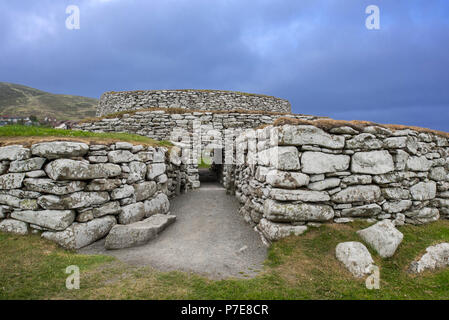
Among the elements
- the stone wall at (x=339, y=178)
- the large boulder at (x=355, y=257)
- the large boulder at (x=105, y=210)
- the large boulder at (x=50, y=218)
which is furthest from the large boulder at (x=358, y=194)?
the large boulder at (x=50, y=218)

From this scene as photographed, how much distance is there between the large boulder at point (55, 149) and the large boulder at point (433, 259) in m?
8.13

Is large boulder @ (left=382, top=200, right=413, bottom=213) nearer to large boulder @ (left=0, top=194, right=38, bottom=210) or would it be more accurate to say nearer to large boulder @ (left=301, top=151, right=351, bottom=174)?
large boulder @ (left=301, top=151, right=351, bottom=174)

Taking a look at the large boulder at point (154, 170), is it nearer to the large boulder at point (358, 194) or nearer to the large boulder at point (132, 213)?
the large boulder at point (132, 213)

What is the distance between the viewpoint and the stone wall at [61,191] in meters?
5.46

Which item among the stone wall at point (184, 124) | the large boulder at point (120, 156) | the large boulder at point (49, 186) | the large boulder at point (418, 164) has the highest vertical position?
the stone wall at point (184, 124)

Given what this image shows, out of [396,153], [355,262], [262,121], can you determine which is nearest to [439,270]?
[355,262]

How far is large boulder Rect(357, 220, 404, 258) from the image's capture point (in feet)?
15.6

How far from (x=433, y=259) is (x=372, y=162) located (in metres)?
2.35

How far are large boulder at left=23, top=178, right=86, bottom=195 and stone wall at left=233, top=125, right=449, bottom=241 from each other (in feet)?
16.4

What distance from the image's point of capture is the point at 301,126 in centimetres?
538

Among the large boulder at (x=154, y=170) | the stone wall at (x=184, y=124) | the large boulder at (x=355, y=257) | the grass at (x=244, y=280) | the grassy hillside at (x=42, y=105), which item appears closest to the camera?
the grass at (x=244, y=280)

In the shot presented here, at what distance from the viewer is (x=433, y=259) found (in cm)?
464

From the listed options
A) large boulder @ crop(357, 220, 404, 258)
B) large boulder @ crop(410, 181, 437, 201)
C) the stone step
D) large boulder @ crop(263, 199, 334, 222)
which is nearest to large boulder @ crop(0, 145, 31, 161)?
the stone step
